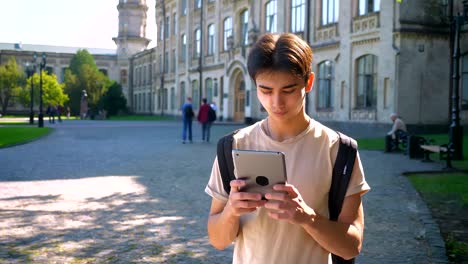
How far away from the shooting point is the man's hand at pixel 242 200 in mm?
1900

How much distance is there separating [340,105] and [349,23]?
4.34 m

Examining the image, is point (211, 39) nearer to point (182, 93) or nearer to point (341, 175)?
point (182, 93)

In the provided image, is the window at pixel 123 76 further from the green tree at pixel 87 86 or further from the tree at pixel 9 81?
the tree at pixel 9 81

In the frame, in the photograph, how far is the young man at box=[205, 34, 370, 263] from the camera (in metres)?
2.07

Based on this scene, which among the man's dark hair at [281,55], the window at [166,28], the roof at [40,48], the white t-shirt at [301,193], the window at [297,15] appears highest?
the roof at [40,48]

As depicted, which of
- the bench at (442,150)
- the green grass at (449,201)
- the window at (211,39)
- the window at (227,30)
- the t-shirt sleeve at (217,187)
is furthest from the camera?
the window at (211,39)

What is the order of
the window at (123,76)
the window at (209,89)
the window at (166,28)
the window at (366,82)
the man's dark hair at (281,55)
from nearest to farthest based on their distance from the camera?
the man's dark hair at (281,55) < the window at (366,82) < the window at (209,89) < the window at (166,28) < the window at (123,76)

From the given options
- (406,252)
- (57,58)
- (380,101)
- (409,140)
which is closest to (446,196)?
(406,252)

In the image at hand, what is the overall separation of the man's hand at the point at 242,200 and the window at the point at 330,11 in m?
29.0

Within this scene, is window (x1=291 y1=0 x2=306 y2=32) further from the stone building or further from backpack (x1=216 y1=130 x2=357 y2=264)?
backpack (x1=216 y1=130 x2=357 y2=264)

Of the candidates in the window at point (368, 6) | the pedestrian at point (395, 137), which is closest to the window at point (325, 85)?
the window at point (368, 6)

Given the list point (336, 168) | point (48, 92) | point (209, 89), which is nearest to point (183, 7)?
point (209, 89)

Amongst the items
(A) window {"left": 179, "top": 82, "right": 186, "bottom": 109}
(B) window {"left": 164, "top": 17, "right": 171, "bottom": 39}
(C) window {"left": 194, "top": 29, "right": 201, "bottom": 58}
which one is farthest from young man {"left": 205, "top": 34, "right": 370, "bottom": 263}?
(B) window {"left": 164, "top": 17, "right": 171, "bottom": 39}

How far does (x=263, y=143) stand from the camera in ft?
7.29
